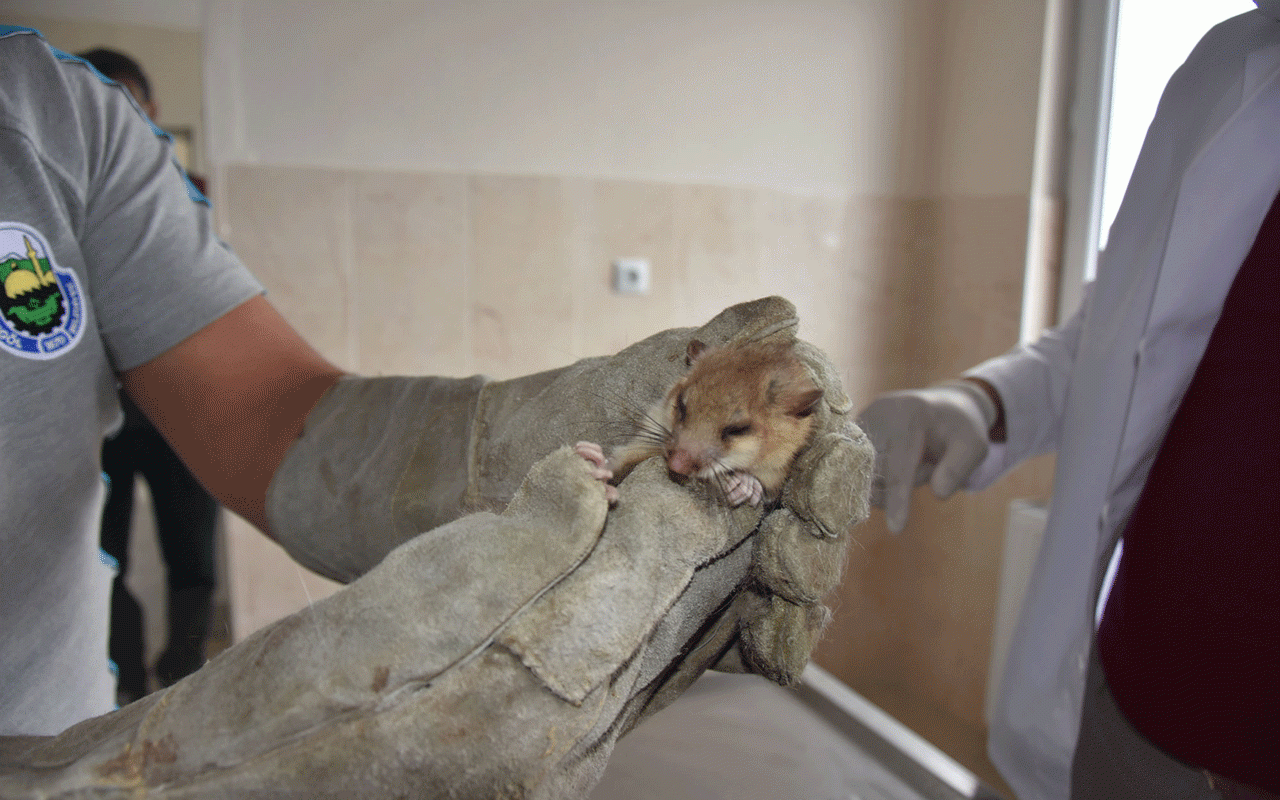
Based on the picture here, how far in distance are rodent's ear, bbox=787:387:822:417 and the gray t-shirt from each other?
2.52 ft

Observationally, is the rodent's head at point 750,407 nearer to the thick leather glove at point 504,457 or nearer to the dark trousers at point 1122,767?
the thick leather glove at point 504,457

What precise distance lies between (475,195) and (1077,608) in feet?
6.73

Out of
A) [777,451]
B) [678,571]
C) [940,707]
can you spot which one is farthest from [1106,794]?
[940,707]

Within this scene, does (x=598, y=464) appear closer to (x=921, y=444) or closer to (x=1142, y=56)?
(x=921, y=444)

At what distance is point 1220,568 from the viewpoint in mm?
952

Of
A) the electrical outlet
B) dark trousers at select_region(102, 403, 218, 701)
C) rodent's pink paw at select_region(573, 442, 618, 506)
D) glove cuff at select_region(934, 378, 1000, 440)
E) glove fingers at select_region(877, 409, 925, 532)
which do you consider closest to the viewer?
rodent's pink paw at select_region(573, 442, 618, 506)

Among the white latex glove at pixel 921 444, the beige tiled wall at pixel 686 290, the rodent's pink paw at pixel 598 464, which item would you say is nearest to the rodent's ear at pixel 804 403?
the rodent's pink paw at pixel 598 464

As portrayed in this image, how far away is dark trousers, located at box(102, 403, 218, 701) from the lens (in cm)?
→ 217

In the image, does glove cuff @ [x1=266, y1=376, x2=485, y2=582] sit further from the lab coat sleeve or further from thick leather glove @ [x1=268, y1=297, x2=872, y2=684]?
the lab coat sleeve

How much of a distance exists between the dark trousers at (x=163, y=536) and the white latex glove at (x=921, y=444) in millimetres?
2105

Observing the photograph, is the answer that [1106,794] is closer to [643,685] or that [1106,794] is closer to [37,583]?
Answer: [643,685]

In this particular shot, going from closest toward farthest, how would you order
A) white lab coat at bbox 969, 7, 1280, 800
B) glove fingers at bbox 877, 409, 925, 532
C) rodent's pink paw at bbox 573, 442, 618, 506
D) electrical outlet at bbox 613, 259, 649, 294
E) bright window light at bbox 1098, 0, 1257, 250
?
rodent's pink paw at bbox 573, 442, 618, 506 < white lab coat at bbox 969, 7, 1280, 800 < glove fingers at bbox 877, 409, 925, 532 < bright window light at bbox 1098, 0, 1257, 250 < electrical outlet at bbox 613, 259, 649, 294

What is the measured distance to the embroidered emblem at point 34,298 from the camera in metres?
0.69

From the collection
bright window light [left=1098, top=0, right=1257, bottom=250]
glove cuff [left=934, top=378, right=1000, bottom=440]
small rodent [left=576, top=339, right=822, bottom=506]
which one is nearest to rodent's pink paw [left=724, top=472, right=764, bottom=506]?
small rodent [left=576, top=339, right=822, bottom=506]
